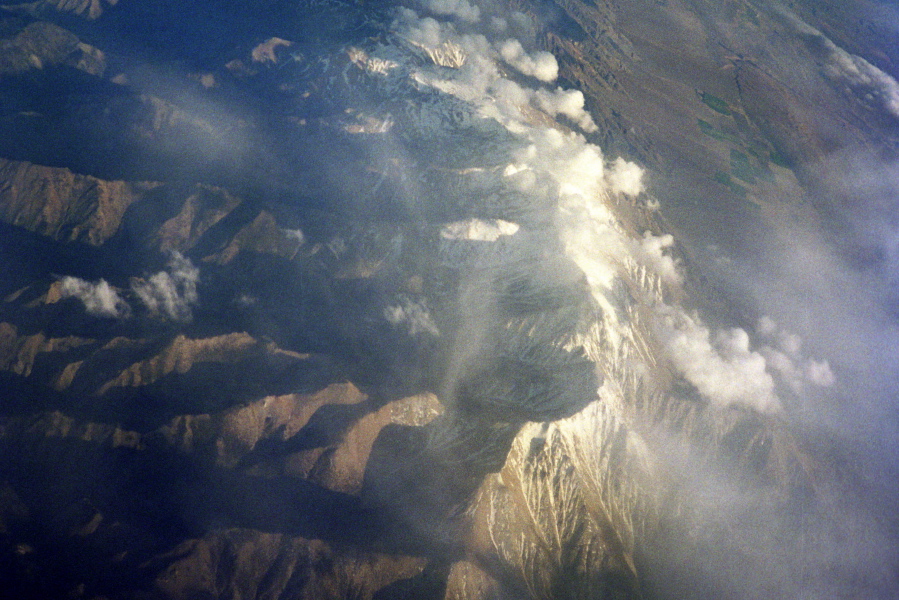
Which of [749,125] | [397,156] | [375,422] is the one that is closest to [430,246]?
[397,156]

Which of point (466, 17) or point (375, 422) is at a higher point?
point (466, 17)

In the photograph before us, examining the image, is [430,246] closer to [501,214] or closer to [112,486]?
[501,214]

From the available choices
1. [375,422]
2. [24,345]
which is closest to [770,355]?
[375,422]

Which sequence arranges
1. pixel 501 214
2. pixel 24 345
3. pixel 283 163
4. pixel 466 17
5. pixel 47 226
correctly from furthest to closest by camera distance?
1. pixel 466 17
2. pixel 283 163
3. pixel 501 214
4. pixel 47 226
5. pixel 24 345

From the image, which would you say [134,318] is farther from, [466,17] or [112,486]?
[466,17]

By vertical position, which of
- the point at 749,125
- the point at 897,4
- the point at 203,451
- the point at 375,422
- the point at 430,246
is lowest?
the point at 203,451

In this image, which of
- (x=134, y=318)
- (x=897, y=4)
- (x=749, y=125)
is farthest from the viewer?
(x=897, y=4)

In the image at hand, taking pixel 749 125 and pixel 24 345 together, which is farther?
pixel 749 125
